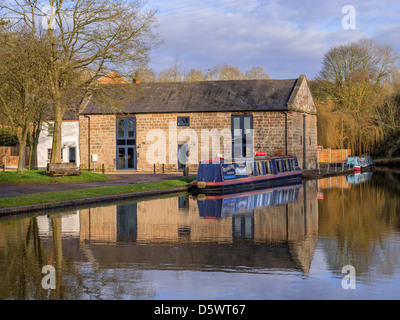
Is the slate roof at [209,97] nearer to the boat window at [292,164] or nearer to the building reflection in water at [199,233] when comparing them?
the boat window at [292,164]

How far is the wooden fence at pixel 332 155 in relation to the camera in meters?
58.6

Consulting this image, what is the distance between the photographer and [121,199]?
916 inches

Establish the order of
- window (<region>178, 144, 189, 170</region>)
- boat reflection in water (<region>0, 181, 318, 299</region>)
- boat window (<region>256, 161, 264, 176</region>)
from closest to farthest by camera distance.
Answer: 1. boat reflection in water (<region>0, 181, 318, 299</region>)
2. boat window (<region>256, 161, 264, 176</region>)
3. window (<region>178, 144, 189, 170</region>)

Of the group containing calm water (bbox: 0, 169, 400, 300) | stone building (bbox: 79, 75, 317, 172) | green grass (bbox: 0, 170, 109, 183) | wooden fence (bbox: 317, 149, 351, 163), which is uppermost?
stone building (bbox: 79, 75, 317, 172)

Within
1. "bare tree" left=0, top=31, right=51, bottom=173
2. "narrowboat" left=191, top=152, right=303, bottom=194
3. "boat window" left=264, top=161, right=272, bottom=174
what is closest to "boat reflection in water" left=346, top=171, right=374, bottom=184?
"narrowboat" left=191, top=152, right=303, bottom=194

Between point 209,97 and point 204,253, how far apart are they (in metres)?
36.1

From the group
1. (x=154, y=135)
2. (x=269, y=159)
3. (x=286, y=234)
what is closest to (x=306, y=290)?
(x=286, y=234)

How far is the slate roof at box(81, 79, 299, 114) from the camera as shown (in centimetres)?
4438

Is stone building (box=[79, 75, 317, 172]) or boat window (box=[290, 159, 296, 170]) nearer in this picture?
boat window (box=[290, 159, 296, 170])

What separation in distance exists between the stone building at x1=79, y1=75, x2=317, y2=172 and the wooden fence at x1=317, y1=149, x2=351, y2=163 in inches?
430

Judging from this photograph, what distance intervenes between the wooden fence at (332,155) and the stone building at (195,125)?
1092 centimetres

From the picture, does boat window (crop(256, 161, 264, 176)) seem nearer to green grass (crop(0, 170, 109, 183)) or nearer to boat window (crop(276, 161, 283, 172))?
boat window (crop(276, 161, 283, 172))

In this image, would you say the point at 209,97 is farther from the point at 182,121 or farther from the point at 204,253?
the point at 204,253

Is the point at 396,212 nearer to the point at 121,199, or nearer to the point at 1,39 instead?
the point at 121,199
